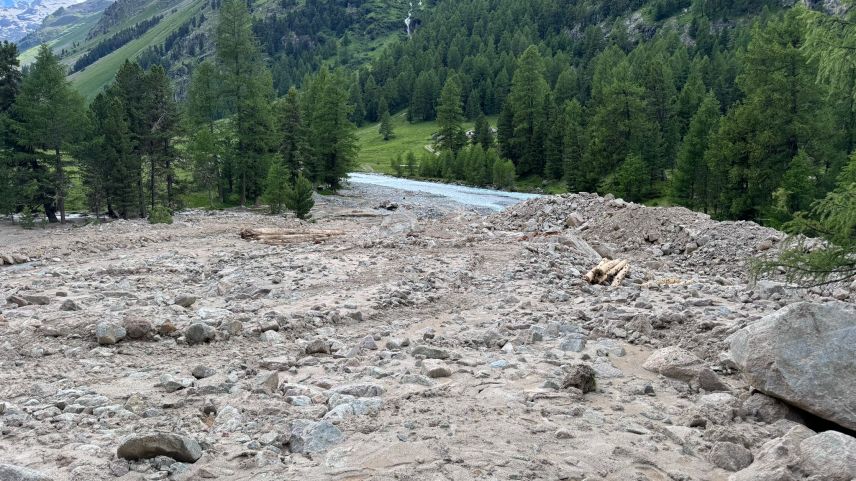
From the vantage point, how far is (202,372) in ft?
31.3

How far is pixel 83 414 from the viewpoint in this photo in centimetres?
→ 775

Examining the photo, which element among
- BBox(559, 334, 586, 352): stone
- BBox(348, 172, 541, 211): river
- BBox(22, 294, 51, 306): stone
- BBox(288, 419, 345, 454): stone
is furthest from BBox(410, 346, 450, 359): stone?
BBox(348, 172, 541, 211): river

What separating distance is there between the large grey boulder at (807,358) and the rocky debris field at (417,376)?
26 millimetres

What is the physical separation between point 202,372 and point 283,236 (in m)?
19.8

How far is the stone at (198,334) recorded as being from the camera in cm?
1147

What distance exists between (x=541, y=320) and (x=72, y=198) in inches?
2144

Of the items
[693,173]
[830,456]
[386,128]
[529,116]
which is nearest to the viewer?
[830,456]

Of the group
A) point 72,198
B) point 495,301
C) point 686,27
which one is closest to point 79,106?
point 72,198

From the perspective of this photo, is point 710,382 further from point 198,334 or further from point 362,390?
point 198,334

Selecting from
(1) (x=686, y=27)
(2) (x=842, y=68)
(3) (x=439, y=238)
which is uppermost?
(1) (x=686, y=27)

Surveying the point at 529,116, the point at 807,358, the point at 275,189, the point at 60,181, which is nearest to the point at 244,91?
the point at 275,189

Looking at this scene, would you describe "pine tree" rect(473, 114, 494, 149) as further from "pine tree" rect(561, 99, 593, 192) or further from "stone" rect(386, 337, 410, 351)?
"stone" rect(386, 337, 410, 351)

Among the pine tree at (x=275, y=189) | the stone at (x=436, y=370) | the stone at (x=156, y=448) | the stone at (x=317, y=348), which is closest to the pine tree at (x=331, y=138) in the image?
the pine tree at (x=275, y=189)

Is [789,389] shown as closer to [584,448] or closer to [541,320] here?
[584,448]
